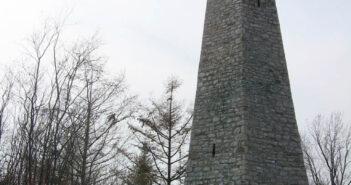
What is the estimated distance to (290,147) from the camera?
1284cm

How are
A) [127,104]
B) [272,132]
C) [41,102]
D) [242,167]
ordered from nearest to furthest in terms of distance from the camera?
[41,102]
[242,167]
[272,132]
[127,104]

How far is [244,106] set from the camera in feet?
41.9

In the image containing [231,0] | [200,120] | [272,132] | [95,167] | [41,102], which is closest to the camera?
[41,102]

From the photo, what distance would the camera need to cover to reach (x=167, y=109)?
18219mm

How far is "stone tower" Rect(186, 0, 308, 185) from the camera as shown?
1231 centimetres

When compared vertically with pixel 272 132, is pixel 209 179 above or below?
below

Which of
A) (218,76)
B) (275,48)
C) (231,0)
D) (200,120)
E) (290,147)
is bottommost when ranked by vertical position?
(290,147)

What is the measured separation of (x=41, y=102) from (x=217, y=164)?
6352 mm

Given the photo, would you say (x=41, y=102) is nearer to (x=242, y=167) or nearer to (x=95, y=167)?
(x=242, y=167)

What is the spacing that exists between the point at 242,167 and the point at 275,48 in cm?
440

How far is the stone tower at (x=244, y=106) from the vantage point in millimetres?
12312

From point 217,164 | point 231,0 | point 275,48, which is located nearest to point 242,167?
point 217,164

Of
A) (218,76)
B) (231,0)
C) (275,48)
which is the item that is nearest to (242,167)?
(218,76)

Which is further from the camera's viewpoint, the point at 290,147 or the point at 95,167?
the point at 95,167
